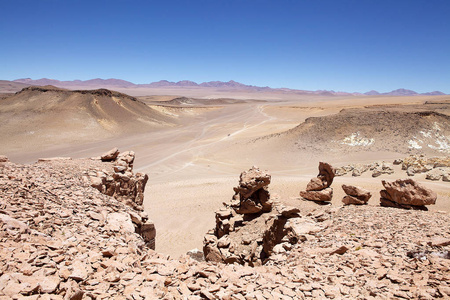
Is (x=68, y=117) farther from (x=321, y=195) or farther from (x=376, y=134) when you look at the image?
(x=376, y=134)

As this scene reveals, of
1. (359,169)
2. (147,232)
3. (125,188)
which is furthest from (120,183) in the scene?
(359,169)

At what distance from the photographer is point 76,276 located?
12.4 feet

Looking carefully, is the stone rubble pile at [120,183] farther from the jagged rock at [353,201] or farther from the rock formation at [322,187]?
the jagged rock at [353,201]

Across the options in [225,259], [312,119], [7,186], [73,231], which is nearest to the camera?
[73,231]

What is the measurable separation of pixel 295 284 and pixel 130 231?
3.70 m

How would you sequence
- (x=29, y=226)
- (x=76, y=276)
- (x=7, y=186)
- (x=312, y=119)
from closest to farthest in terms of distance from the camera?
(x=76, y=276), (x=29, y=226), (x=7, y=186), (x=312, y=119)

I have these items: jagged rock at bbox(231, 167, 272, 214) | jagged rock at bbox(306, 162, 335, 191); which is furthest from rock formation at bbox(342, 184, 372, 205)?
jagged rock at bbox(231, 167, 272, 214)

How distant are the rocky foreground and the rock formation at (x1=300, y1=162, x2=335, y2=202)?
558 cm

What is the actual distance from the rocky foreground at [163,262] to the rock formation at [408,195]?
276 centimetres

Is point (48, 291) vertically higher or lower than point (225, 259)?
higher

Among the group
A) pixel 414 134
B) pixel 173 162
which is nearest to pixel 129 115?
pixel 173 162

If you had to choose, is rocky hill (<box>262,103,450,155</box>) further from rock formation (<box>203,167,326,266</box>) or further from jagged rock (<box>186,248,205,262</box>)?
jagged rock (<box>186,248,205,262</box>)

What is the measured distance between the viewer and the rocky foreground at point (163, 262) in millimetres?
3703

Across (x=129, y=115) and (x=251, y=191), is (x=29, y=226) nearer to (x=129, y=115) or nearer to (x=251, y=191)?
(x=251, y=191)
